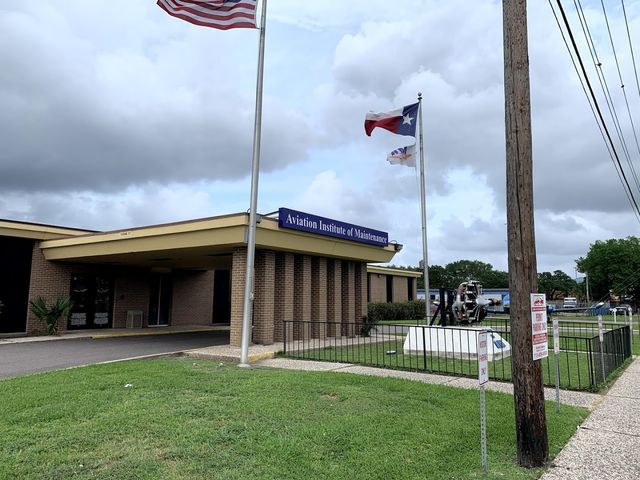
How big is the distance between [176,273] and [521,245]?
919 inches

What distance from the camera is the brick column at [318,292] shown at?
17.9 meters

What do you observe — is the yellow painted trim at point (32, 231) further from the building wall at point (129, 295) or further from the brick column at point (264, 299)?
the brick column at point (264, 299)

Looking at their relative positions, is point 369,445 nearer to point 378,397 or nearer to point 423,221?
point 378,397

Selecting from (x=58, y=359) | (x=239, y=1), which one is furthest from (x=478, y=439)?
(x=58, y=359)

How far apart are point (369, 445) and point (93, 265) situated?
1968cm

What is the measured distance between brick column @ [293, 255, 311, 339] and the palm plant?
31.5 feet

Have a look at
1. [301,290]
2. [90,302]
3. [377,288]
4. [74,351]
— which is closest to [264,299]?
[301,290]

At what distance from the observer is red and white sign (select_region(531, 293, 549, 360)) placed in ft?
17.8

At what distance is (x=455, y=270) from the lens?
440ft

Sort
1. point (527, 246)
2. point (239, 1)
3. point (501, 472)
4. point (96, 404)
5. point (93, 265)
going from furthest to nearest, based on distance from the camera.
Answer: point (93, 265), point (239, 1), point (96, 404), point (527, 246), point (501, 472)

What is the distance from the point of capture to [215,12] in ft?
36.2

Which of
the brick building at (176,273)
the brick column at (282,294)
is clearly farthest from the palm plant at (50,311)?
the brick column at (282,294)

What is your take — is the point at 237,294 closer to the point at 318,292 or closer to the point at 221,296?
the point at 318,292

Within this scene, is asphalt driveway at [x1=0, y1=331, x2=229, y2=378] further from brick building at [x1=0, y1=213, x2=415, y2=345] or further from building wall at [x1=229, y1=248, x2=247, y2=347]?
brick building at [x1=0, y1=213, x2=415, y2=345]
